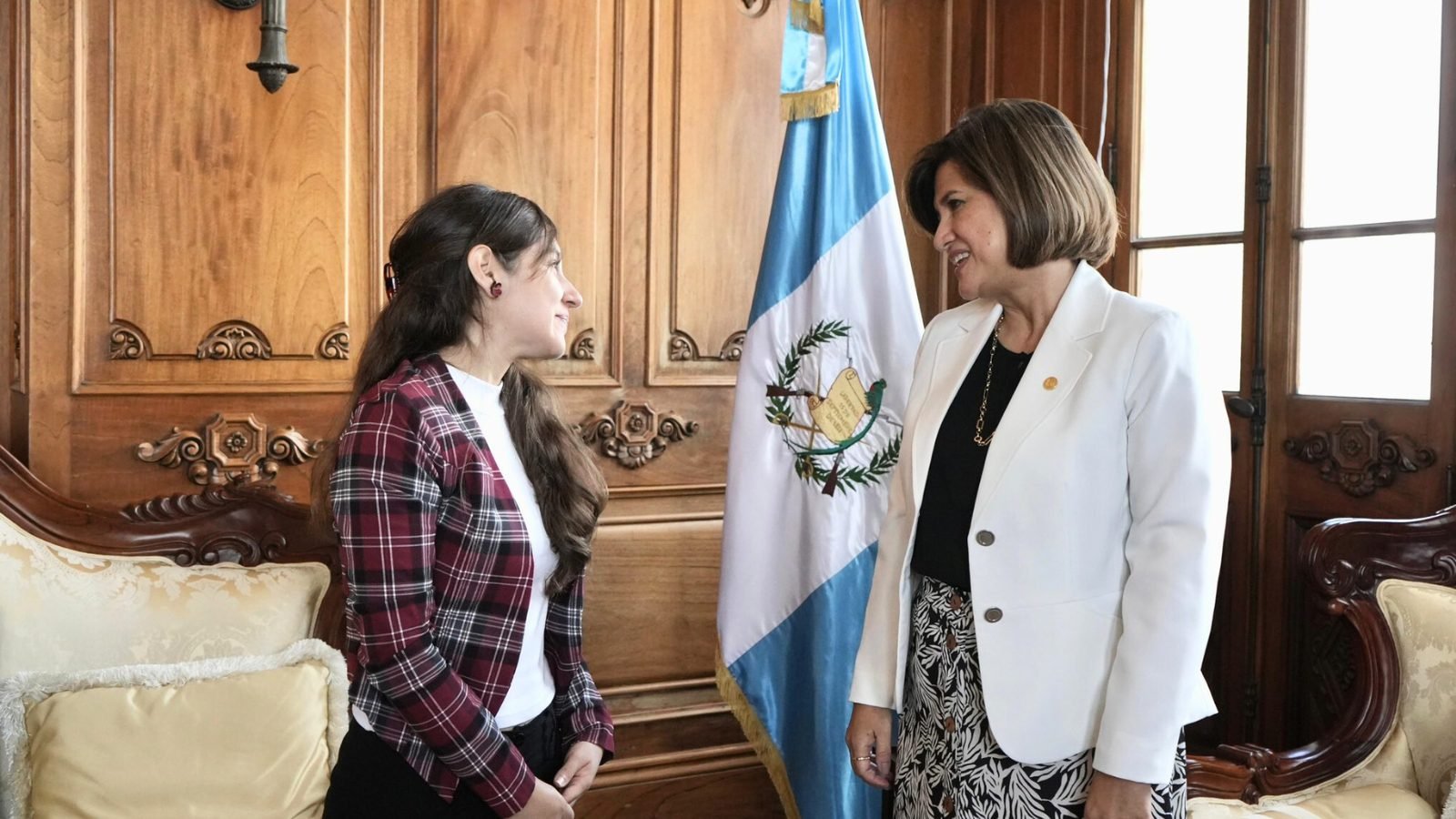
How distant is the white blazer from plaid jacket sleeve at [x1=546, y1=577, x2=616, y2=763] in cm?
52

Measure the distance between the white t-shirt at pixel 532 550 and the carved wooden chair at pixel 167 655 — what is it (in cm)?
65

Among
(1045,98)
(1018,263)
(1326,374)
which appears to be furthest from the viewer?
(1045,98)

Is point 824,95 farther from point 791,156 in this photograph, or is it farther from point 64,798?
point 64,798

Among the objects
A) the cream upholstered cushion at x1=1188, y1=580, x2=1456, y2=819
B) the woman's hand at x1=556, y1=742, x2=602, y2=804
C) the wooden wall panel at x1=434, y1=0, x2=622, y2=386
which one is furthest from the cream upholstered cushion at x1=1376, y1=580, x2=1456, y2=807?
the wooden wall panel at x1=434, y1=0, x2=622, y2=386

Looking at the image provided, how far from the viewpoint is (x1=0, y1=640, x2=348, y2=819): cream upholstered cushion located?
1796 millimetres

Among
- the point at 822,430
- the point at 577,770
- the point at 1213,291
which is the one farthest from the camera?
the point at 1213,291

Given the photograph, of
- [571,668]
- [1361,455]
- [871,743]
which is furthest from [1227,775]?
[571,668]

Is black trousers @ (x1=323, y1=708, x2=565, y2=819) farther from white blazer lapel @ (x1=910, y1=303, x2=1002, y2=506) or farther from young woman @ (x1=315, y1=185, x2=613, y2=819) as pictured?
white blazer lapel @ (x1=910, y1=303, x2=1002, y2=506)

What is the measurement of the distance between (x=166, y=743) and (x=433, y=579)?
→ 785 millimetres

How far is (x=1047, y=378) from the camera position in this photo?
146 cm

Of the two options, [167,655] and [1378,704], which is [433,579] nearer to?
[167,655]

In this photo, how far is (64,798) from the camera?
1.78 m

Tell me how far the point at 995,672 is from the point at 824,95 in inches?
56.6

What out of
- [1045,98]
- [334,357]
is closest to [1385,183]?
[1045,98]
